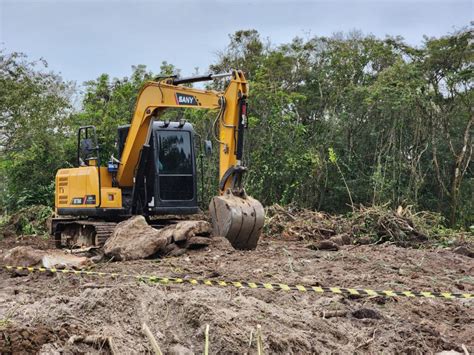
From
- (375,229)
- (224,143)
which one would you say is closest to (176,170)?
(224,143)

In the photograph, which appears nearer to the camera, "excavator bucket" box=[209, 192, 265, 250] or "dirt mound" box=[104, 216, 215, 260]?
"dirt mound" box=[104, 216, 215, 260]

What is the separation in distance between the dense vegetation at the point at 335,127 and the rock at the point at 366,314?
1152 cm

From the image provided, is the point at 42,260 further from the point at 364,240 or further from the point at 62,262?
the point at 364,240

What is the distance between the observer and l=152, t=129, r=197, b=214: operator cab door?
11891 mm

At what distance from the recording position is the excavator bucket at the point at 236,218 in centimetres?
1024

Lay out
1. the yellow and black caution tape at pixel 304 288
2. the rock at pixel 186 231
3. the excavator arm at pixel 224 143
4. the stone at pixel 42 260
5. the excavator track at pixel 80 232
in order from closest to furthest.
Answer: the yellow and black caution tape at pixel 304 288, the stone at pixel 42 260, the rock at pixel 186 231, the excavator arm at pixel 224 143, the excavator track at pixel 80 232

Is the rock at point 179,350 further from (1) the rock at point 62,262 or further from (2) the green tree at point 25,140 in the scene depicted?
(2) the green tree at point 25,140

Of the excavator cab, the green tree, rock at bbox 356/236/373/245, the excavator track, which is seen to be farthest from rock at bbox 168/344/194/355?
the green tree

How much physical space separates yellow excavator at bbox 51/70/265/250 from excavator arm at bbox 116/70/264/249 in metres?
0.02

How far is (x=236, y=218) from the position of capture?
10227mm

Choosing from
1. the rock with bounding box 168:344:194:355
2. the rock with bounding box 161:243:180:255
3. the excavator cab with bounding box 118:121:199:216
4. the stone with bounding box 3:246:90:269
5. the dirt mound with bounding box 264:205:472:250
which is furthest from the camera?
the dirt mound with bounding box 264:205:472:250

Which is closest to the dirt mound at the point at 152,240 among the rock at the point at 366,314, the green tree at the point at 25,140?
the rock at the point at 366,314

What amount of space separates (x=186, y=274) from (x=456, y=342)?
12.3 feet

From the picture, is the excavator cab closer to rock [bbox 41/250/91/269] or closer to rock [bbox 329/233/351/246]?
rock [bbox 41/250/91/269]
